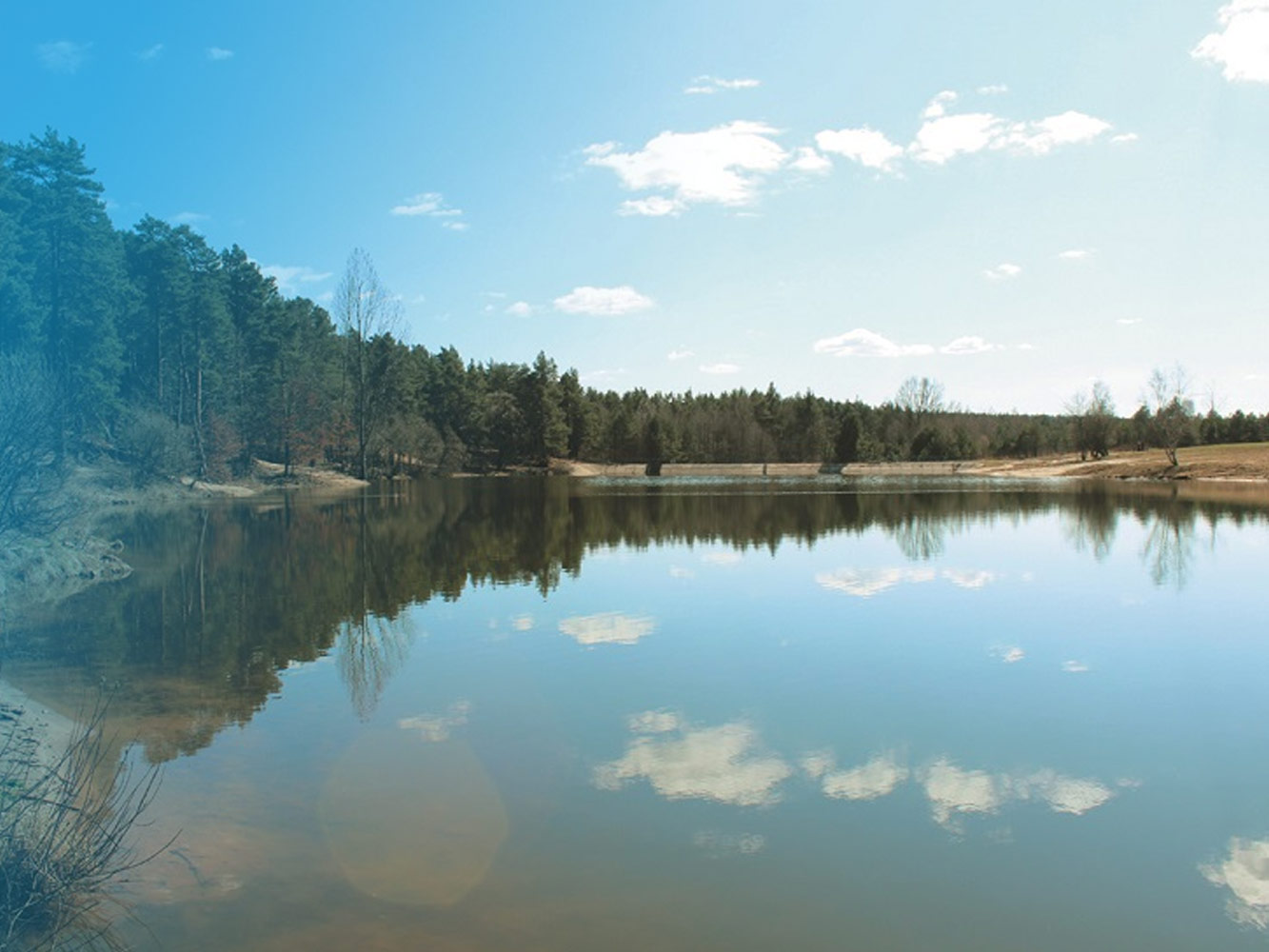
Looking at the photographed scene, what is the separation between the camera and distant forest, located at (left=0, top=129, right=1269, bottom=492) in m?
40.1

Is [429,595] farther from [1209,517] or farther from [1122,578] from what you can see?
[1209,517]

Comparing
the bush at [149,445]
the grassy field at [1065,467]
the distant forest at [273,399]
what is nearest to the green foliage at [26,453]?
the distant forest at [273,399]

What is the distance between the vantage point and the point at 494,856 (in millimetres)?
6242

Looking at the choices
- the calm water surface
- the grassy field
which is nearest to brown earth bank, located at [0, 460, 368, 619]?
the calm water surface

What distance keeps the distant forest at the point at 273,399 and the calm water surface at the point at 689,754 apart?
25.4ft

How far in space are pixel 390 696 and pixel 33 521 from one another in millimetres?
12265

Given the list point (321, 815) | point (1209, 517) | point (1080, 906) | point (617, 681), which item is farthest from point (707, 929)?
point (1209, 517)

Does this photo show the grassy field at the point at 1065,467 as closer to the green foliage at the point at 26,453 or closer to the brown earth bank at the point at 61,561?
the brown earth bank at the point at 61,561

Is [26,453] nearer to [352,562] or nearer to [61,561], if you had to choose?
[61,561]

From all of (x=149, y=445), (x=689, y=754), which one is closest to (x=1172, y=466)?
(x=149, y=445)

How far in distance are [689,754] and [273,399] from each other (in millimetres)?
60708

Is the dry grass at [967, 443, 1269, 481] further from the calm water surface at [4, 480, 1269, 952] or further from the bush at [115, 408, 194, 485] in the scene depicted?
the bush at [115, 408, 194, 485]

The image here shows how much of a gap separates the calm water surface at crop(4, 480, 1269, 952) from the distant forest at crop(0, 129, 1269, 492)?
7739 millimetres

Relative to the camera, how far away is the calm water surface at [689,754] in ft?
18.1
